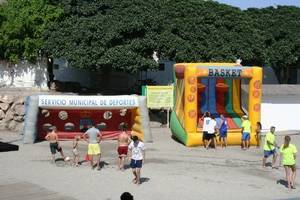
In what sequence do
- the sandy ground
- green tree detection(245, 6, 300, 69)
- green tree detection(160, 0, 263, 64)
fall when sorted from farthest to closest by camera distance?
green tree detection(245, 6, 300, 69), green tree detection(160, 0, 263, 64), the sandy ground

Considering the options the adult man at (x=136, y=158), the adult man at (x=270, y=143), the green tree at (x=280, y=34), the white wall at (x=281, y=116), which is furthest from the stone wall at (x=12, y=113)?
the green tree at (x=280, y=34)

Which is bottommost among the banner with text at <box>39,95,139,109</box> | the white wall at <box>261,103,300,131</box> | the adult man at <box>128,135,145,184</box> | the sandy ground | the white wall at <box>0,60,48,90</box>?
the sandy ground

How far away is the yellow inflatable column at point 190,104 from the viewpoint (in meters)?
23.0

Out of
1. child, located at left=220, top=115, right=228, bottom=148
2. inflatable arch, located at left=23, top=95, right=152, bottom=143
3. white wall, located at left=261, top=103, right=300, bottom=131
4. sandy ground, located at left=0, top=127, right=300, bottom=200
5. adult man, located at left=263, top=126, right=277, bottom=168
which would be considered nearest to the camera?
sandy ground, located at left=0, top=127, right=300, bottom=200

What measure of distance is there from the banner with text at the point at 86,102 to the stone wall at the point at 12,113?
9.53 feet

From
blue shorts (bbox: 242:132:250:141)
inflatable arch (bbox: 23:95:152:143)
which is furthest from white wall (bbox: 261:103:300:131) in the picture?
inflatable arch (bbox: 23:95:152:143)

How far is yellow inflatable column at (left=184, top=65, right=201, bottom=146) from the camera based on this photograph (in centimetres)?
2304

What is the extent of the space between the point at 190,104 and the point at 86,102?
4355 mm

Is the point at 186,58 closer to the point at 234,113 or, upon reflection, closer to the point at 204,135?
the point at 234,113

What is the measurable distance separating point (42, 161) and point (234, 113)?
1077 centimetres

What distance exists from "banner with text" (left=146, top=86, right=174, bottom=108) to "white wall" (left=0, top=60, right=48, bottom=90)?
1202 cm

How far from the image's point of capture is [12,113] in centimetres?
2559

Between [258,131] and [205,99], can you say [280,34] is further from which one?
[258,131]

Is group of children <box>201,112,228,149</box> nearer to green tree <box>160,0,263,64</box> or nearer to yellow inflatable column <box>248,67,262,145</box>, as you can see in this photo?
yellow inflatable column <box>248,67,262,145</box>
